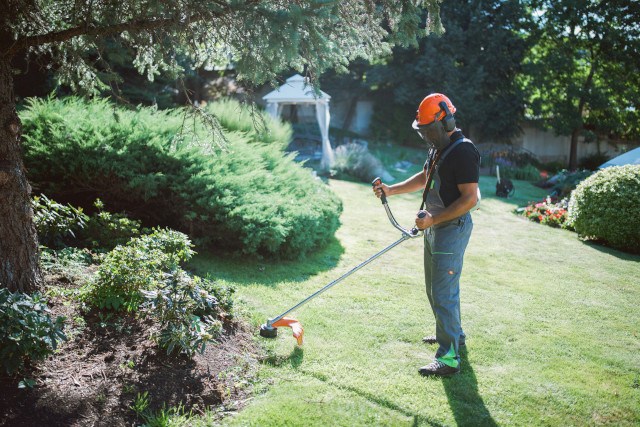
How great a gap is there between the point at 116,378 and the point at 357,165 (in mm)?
12271

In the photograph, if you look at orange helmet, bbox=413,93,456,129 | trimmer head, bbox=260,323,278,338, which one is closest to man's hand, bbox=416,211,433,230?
orange helmet, bbox=413,93,456,129

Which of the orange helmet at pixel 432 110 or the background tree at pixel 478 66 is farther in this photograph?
the background tree at pixel 478 66

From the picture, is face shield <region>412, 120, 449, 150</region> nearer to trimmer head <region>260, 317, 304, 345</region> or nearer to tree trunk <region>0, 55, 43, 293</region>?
trimmer head <region>260, 317, 304, 345</region>

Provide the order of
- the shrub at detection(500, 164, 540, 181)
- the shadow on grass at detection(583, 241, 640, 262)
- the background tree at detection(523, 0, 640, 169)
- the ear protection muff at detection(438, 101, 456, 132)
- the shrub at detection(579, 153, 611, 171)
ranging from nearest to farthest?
1. the ear protection muff at detection(438, 101, 456, 132)
2. the shadow on grass at detection(583, 241, 640, 262)
3. the shrub at detection(500, 164, 540, 181)
4. the background tree at detection(523, 0, 640, 169)
5. the shrub at detection(579, 153, 611, 171)

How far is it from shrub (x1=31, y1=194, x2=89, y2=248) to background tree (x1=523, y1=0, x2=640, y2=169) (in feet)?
73.6

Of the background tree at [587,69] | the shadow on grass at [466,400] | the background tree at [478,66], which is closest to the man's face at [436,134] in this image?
the shadow on grass at [466,400]

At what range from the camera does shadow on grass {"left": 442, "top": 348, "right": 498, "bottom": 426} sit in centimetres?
343

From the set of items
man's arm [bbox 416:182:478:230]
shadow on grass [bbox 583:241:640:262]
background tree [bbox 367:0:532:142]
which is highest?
background tree [bbox 367:0:532:142]

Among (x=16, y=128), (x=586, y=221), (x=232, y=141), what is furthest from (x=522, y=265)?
(x=16, y=128)

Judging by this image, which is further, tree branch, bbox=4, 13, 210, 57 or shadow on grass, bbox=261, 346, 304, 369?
shadow on grass, bbox=261, 346, 304, 369

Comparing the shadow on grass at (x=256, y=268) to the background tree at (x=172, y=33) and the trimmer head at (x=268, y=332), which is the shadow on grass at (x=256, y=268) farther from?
the background tree at (x=172, y=33)

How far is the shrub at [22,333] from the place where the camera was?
2.89m

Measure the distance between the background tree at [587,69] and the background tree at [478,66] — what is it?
915 mm

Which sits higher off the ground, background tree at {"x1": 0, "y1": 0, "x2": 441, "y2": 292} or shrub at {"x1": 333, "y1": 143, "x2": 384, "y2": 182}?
background tree at {"x1": 0, "y1": 0, "x2": 441, "y2": 292}
